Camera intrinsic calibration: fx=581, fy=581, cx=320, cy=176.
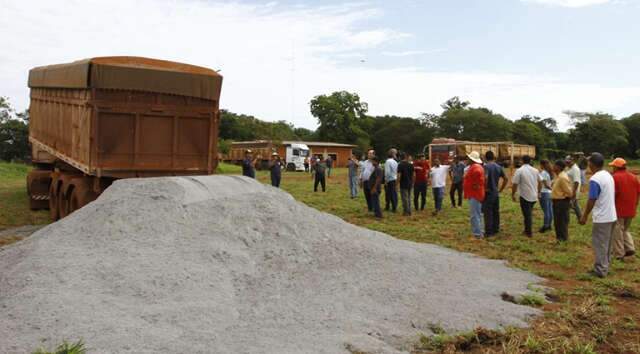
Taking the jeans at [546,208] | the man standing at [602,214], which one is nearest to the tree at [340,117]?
the jeans at [546,208]

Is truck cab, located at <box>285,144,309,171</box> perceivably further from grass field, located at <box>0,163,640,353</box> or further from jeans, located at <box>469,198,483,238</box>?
jeans, located at <box>469,198,483,238</box>

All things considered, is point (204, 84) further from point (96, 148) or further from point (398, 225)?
point (398, 225)

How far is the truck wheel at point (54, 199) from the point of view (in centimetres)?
1322

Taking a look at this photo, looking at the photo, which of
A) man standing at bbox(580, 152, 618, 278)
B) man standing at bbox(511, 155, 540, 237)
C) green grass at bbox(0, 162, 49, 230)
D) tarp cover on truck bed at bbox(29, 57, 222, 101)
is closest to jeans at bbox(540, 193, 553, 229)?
man standing at bbox(511, 155, 540, 237)

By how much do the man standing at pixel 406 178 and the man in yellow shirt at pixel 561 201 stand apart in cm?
442

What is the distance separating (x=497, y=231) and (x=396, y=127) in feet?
216

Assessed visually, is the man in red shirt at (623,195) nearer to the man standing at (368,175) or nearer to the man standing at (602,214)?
the man standing at (602,214)

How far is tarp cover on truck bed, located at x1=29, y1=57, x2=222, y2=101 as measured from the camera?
34.1 ft

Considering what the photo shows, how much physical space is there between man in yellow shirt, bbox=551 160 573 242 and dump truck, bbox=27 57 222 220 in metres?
6.66

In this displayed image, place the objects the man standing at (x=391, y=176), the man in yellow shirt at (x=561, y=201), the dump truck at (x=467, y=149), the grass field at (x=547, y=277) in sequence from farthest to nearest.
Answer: the dump truck at (x=467, y=149)
the man standing at (x=391, y=176)
the man in yellow shirt at (x=561, y=201)
the grass field at (x=547, y=277)

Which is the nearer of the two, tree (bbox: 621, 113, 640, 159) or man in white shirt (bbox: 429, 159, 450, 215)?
man in white shirt (bbox: 429, 159, 450, 215)

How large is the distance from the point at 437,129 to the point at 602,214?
229 feet

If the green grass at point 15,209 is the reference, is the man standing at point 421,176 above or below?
above

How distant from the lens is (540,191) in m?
12.1
